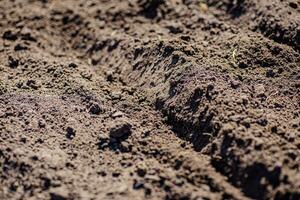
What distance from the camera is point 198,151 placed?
9.27ft

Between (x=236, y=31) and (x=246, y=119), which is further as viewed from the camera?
(x=236, y=31)

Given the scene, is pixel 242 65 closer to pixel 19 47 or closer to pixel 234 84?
pixel 234 84

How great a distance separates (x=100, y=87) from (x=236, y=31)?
112cm

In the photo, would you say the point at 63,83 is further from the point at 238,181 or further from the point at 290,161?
the point at 290,161

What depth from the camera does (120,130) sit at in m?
2.90

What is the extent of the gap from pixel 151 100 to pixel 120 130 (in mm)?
410

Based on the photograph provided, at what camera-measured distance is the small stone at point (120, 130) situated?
2898mm

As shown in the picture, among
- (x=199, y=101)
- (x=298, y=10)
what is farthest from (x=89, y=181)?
(x=298, y=10)

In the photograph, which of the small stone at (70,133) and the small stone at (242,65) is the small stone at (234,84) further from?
the small stone at (70,133)

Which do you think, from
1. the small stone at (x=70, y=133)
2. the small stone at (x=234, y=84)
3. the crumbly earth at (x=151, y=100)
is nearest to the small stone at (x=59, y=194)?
the crumbly earth at (x=151, y=100)

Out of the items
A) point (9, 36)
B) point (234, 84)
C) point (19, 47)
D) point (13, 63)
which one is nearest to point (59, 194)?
point (234, 84)

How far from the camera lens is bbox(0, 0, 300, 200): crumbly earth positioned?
8.50 feet

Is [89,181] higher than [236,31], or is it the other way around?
[236,31]

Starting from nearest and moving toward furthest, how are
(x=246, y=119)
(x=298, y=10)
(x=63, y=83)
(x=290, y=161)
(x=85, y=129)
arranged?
(x=290, y=161) → (x=246, y=119) → (x=85, y=129) → (x=63, y=83) → (x=298, y=10)
